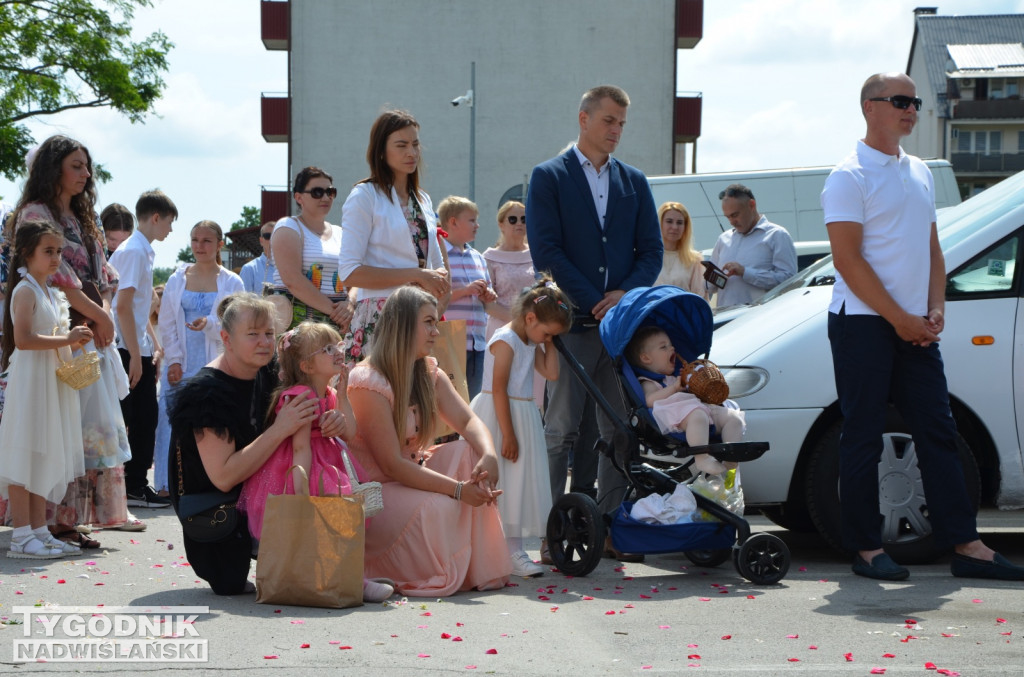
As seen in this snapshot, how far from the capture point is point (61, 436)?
6840mm

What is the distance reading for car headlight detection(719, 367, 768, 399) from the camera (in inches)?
263

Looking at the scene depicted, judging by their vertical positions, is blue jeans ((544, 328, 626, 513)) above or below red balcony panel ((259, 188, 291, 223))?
below

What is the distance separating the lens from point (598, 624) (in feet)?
16.9

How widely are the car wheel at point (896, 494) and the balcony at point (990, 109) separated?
3177 inches

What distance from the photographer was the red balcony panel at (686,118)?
42.1 meters

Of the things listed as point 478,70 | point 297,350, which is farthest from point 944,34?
point 297,350

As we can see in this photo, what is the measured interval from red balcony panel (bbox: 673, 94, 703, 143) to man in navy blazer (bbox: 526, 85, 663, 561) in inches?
1396

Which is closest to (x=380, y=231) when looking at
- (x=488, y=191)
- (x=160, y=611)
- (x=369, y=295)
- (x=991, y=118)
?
(x=369, y=295)

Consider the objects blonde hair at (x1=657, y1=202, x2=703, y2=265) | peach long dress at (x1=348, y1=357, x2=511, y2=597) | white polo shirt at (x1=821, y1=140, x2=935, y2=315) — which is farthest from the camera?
blonde hair at (x1=657, y1=202, x2=703, y2=265)

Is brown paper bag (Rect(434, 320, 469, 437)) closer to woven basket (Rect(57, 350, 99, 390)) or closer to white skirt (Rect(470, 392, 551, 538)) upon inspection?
white skirt (Rect(470, 392, 551, 538))

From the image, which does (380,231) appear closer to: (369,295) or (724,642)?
(369,295)

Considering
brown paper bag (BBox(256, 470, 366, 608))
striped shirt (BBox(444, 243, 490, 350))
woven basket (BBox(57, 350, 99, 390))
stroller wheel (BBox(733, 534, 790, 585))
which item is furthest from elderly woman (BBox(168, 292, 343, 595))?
striped shirt (BBox(444, 243, 490, 350))

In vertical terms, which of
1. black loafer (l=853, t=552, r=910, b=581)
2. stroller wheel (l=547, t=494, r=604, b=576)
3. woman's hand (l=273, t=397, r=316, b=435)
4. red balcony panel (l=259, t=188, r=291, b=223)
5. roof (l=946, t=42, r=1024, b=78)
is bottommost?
black loafer (l=853, t=552, r=910, b=581)

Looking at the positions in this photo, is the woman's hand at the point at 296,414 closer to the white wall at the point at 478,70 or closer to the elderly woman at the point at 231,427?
the elderly woman at the point at 231,427
